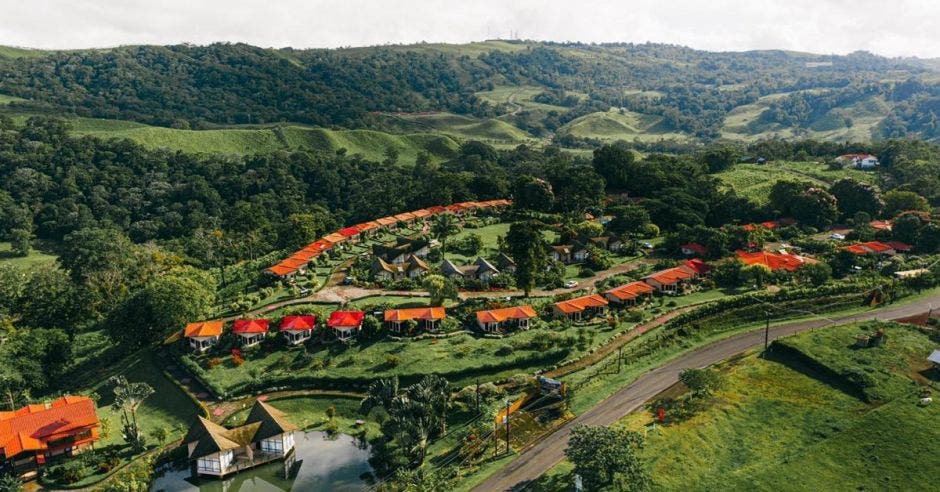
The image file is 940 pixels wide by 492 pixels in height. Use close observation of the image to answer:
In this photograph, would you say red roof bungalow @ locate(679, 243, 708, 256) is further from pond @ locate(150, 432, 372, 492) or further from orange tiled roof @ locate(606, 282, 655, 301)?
pond @ locate(150, 432, 372, 492)

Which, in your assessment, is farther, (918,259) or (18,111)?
(18,111)

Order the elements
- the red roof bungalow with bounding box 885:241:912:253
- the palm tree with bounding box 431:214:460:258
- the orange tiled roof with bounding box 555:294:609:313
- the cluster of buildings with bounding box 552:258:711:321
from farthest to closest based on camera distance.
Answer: the palm tree with bounding box 431:214:460:258, the red roof bungalow with bounding box 885:241:912:253, the cluster of buildings with bounding box 552:258:711:321, the orange tiled roof with bounding box 555:294:609:313

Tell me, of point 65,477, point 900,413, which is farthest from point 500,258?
point 65,477

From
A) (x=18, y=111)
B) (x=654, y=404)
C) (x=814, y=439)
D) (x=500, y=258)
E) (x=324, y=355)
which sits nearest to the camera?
(x=814, y=439)

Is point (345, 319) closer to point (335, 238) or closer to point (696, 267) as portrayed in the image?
point (335, 238)

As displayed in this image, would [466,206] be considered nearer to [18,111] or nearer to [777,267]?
[777,267]

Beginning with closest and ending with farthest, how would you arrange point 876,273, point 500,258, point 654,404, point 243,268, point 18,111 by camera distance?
point 654,404, point 876,273, point 500,258, point 243,268, point 18,111

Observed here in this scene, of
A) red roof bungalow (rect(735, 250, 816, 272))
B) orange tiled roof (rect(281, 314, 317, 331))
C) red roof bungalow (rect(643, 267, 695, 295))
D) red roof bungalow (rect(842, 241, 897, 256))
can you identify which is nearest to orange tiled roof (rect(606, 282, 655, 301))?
red roof bungalow (rect(643, 267, 695, 295))

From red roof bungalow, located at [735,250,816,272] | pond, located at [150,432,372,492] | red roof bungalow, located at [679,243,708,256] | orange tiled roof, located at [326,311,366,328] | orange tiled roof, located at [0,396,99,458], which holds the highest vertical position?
red roof bungalow, located at [679,243,708,256]
